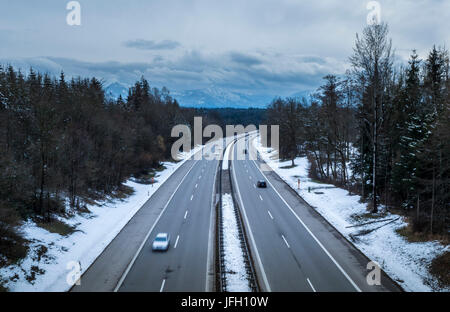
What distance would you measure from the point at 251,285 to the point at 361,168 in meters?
21.6

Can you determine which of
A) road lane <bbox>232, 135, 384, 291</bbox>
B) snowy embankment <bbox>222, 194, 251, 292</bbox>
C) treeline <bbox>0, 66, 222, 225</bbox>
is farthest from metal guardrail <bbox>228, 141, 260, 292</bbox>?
treeline <bbox>0, 66, 222, 225</bbox>

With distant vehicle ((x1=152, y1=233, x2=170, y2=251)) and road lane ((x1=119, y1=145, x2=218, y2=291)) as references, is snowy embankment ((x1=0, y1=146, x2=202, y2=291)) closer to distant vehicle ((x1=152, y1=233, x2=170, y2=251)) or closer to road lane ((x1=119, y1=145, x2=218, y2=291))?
road lane ((x1=119, y1=145, x2=218, y2=291))

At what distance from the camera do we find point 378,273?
1672 centimetres

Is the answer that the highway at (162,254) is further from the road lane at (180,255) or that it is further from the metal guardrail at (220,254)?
the metal guardrail at (220,254)

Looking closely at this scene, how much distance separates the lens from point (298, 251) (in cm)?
1981

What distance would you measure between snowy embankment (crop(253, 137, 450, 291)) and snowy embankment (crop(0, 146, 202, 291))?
16600 millimetres

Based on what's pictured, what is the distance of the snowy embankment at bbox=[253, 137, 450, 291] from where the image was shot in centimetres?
1641

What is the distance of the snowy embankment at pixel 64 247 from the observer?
1546 cm

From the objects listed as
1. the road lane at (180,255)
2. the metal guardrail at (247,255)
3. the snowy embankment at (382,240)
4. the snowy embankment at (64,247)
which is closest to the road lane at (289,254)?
the metal guardrail at (247,255)

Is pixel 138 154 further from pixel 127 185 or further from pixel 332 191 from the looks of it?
pixel 332 191

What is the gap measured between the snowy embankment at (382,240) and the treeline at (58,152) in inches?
815

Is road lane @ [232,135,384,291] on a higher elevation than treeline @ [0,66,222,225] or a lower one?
lower

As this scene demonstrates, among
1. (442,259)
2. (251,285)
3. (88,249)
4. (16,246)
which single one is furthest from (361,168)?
(16,246)

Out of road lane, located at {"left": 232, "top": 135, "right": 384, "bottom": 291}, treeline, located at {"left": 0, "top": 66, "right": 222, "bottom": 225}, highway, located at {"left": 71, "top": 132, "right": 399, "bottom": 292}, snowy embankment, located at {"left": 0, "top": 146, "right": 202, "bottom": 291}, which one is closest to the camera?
snowy embankment, located at {"left": 0, "top": 146, "right": 202, "bottom": 291}
